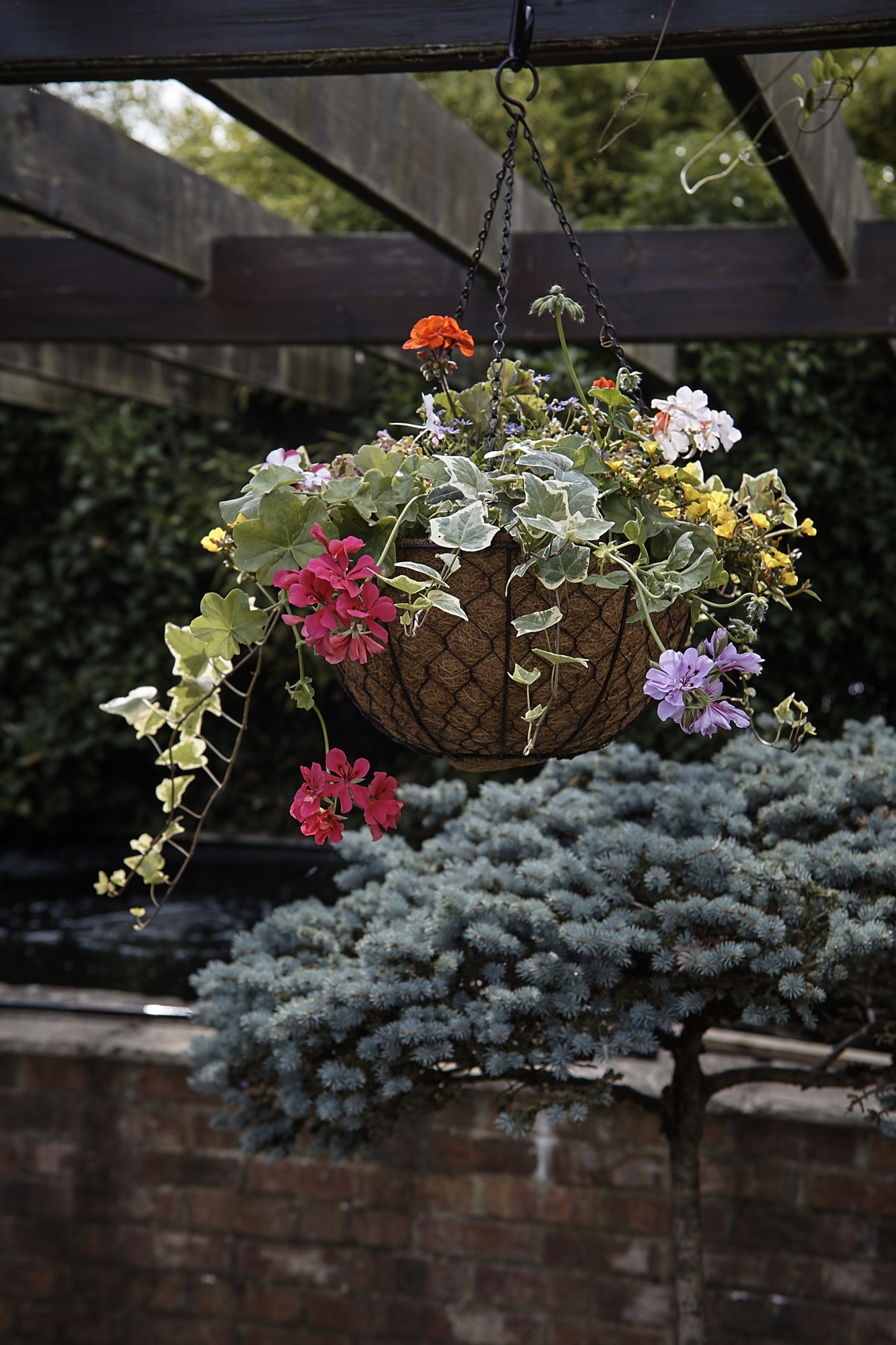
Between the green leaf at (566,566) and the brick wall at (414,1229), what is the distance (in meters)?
1.31

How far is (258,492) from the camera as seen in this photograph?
983mm

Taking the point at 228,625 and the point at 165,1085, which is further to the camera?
the point at 165,1085

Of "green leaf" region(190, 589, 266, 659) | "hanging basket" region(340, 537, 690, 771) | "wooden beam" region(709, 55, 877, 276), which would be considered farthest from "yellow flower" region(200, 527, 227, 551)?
"wooden beam" region(709, 55, 877, 276)

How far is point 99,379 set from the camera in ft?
12.1

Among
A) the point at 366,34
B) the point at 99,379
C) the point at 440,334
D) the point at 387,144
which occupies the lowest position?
the point at 440,334

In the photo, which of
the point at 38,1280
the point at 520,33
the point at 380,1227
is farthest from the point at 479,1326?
the point at 520,33

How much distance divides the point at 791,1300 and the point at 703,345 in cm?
250

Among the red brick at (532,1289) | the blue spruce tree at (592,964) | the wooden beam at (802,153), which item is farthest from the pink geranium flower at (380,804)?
the red brick at (532,1289)

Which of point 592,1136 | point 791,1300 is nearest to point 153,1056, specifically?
point 592,1136

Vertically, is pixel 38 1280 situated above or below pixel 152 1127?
below

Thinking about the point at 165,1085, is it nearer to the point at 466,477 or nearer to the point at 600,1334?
the point at 600,1334

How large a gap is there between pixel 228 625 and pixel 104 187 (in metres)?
1.65

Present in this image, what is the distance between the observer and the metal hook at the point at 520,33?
1.10 metres

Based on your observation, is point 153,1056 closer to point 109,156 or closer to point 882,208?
point 109,156
